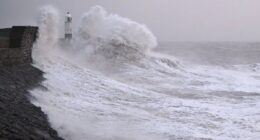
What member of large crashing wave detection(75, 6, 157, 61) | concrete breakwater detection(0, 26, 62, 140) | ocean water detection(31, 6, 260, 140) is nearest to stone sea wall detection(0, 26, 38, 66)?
concrete breakwater detection(0, 26, 62, 140)

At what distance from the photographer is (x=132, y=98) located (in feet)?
34.1

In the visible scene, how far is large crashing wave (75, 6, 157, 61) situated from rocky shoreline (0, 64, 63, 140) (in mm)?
9525

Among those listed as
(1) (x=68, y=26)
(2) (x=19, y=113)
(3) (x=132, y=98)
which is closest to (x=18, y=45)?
(3) (x=132, y=98)

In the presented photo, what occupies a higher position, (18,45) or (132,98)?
(18,45)

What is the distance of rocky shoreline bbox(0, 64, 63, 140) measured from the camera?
5.26 meters

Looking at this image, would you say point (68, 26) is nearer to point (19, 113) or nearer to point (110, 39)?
point (110, 39)

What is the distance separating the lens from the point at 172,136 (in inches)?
292

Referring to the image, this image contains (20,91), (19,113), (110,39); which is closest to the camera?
(19,113)

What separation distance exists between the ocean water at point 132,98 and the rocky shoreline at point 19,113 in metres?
0.27

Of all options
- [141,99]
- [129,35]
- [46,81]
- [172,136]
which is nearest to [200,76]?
[129,35]

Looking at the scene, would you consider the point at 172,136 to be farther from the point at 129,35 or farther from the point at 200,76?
the point at 129,35

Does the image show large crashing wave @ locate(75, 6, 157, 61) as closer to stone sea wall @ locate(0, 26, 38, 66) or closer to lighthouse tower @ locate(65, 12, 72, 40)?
lighthouse tower @ locate(65, 12, 72, 40)

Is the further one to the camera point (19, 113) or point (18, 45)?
point (18, 45)

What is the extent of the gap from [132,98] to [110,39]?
31.1 ft
